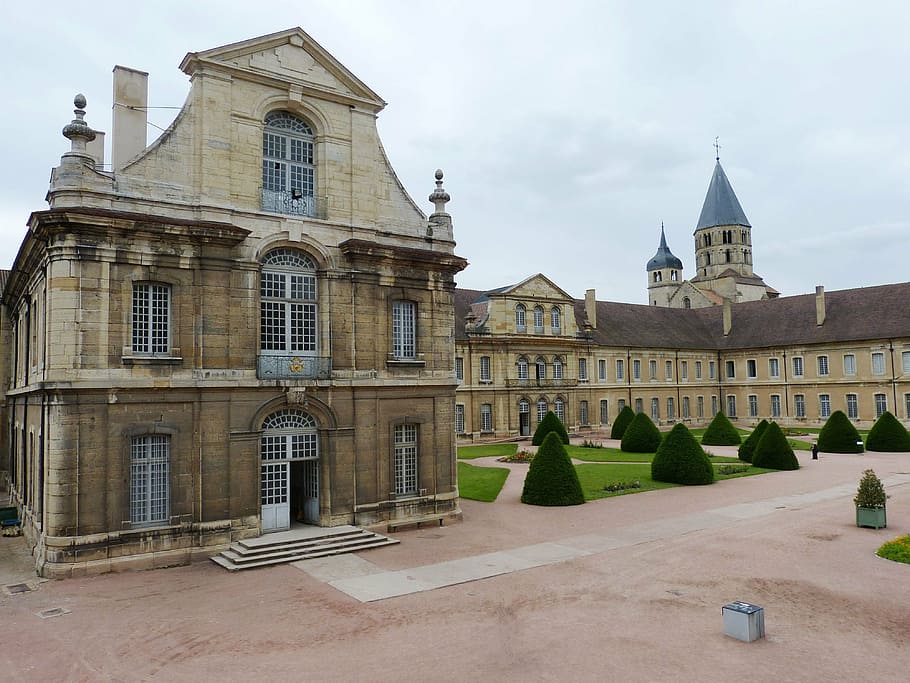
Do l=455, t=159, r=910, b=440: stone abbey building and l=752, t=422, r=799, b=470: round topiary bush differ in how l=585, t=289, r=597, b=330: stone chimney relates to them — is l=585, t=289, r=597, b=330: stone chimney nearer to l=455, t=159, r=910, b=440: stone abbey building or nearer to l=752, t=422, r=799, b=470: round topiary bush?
l=455, t=159, r=910, b=440: stone abbey building

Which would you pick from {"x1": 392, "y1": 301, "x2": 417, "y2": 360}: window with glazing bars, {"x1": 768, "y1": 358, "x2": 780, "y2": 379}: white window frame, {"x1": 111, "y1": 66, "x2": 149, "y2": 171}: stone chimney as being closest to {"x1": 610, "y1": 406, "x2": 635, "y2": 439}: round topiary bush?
{"x1": 768, "y1": 358, "x2": 780, "y2": 379}: white window frame

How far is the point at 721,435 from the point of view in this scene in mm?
38750

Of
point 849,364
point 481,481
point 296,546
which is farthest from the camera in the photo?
point 849,364

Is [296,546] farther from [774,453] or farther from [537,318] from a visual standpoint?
[537,318]

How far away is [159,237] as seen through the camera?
598 inches

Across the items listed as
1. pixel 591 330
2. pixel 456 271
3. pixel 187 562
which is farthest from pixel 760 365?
pixel 187 562

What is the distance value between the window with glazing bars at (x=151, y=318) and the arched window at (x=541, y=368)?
104 ft

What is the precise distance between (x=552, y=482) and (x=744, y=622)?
447 inches

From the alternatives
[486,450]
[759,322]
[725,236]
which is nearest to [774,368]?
[759,322]

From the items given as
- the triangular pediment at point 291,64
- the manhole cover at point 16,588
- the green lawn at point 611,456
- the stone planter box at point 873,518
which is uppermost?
the triangular pediment at point 291,64

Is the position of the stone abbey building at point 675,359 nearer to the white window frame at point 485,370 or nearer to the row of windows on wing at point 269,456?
the white window frame at point 485,370

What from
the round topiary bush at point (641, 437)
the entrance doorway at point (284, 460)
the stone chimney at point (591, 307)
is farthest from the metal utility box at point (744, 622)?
the stone chimney at point (591, 307)

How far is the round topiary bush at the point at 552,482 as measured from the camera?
70.1 ft

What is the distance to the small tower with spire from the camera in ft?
306
